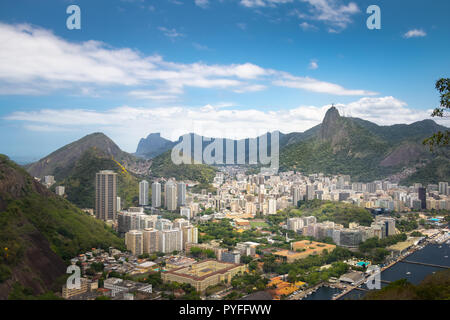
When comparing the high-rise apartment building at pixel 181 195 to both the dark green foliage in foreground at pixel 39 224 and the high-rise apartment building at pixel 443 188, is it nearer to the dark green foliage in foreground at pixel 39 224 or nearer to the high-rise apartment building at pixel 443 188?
the dark green foliage in foreground at pixel 39 224

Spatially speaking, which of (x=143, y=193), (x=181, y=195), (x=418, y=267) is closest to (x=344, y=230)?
(x=418, y=267)

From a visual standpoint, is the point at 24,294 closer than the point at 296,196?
Yes

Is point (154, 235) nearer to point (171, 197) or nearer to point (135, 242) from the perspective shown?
point (135, 242)

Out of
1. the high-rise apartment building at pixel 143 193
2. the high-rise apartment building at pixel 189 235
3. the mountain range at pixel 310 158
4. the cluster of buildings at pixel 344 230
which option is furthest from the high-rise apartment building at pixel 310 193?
the high-rise apartment building at pixel 189 235

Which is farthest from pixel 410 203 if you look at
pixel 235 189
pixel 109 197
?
pixel 109 197
